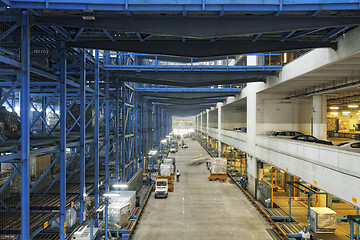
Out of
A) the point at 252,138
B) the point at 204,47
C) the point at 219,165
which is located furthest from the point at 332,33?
the point at 219,165

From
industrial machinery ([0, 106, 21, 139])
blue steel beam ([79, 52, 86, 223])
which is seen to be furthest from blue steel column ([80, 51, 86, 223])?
industrial machinery ([0, 106, 21, 139])

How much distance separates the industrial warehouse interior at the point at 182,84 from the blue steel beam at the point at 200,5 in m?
0.04

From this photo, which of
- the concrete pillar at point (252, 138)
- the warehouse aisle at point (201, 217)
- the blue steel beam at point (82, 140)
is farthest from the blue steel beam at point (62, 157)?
the concrete pillar at point (252, 138)

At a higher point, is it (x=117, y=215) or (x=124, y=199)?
(x=124, y=199)

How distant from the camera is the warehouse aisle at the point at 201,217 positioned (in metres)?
16.3

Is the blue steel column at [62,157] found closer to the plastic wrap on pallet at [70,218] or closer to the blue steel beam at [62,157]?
the blue steel beam at [62,157]

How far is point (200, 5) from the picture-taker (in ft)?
28.6

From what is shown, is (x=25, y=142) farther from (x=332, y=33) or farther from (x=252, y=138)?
(x=252, y=138)

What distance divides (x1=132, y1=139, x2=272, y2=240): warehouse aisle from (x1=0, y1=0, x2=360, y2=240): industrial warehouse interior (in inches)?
5.6

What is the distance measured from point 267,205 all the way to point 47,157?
17.8 metres

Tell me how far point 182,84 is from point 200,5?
1395 cm

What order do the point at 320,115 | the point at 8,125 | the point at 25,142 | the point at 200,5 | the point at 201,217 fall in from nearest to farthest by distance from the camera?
1. the point at 25,142
2. the point at 200,5
3. the point at 8,125
4. the point at 320,115
5. the point at 201,217

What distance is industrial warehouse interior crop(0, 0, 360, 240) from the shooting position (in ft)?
28.8

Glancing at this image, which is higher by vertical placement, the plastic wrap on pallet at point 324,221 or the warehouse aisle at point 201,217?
the plastic wrap on pallet at point 324,221
